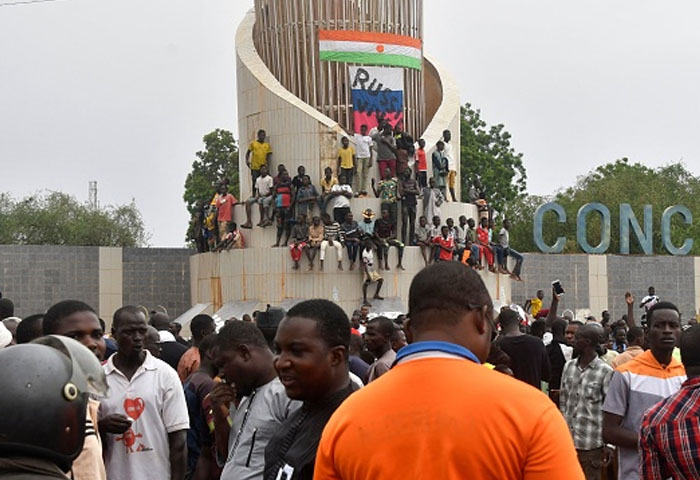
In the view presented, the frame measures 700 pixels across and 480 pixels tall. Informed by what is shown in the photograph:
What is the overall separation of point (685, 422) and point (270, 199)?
89.9 ft

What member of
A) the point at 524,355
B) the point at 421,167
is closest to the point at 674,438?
the point at 524,355

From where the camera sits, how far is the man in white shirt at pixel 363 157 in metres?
32.0

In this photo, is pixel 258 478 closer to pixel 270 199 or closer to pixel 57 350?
pixel 57 350

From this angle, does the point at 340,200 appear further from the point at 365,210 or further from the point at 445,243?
the point at 445,243

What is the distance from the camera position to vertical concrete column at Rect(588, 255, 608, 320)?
41906 mm

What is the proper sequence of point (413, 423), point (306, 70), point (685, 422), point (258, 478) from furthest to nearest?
point (306, 70), point (258, 478), point (685, 422), point (413, 423)

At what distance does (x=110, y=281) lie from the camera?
3744 centimetres

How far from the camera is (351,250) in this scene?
104 ft

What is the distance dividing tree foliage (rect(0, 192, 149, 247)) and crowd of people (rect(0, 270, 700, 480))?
54.0 m

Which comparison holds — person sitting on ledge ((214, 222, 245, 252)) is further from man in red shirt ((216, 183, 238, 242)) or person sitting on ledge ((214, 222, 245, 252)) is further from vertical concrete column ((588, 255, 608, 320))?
vertical concrete column ((588, 255, 608, 320))

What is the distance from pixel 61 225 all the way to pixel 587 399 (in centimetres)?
5543

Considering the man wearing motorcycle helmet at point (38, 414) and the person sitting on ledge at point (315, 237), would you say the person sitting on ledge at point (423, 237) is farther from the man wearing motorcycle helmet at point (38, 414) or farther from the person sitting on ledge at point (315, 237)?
the man wearing motorcycle helmet at point (38, 414)

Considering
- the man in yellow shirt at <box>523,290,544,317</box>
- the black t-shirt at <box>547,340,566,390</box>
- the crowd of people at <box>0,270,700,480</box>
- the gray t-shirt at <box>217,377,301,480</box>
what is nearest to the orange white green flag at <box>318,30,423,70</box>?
the man in yellow shirt at <box>523,290,544,317</box>

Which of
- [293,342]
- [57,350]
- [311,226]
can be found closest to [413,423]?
[57,350]
